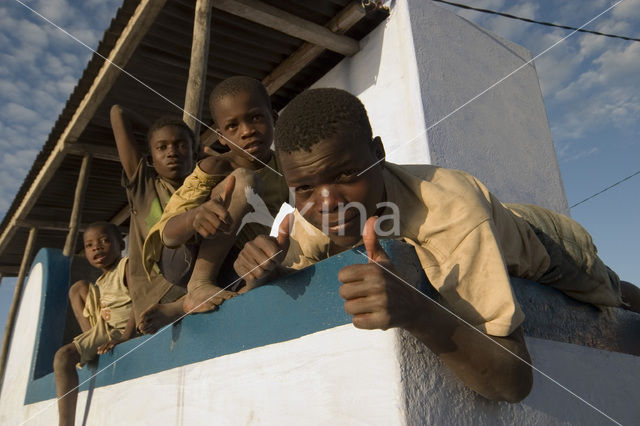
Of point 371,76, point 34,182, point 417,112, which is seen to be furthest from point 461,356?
point 34,182

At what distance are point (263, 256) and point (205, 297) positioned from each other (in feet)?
1.51

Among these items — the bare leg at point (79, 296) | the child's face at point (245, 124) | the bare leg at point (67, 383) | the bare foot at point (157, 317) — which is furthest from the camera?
the bare leg at point (79, 296)

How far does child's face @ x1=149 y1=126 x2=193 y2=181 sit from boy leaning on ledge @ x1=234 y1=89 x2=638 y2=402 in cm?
112

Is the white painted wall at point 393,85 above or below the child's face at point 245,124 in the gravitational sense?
above

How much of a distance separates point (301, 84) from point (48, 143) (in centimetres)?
312

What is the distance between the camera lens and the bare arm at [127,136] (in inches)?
105

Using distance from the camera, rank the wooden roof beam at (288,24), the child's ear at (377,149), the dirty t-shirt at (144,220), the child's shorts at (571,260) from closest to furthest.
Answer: the child's ear at (377,149)
the child's shorts at (571,260)
the dirty t-shirt at (144,220)
the wooden roof beam at (288,24)

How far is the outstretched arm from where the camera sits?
997 mm

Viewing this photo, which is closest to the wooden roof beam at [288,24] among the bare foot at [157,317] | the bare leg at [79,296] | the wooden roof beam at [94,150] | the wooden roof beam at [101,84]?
the wooden roof beam at [101,84]

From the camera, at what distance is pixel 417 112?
12.7 feet

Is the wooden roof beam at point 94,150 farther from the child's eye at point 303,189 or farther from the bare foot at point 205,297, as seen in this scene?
the child's eye at point 303,189

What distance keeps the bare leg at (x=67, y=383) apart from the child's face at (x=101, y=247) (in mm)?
960

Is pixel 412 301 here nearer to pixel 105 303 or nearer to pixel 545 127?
pixel 105 303

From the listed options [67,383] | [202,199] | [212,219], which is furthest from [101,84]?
[212,219]
